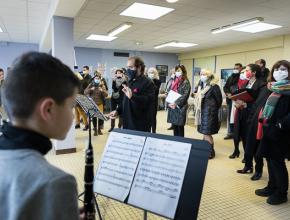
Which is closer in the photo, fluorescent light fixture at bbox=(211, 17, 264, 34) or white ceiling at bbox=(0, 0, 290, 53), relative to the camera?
white ceiling at bbox=(0, 0, 290, 53)

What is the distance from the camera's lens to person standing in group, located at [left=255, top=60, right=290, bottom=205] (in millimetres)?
2479

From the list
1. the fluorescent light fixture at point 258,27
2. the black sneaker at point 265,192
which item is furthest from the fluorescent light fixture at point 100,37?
the black sneaker at point 265,192

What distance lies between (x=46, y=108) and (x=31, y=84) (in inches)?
2.8

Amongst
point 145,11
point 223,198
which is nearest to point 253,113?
point 223,198

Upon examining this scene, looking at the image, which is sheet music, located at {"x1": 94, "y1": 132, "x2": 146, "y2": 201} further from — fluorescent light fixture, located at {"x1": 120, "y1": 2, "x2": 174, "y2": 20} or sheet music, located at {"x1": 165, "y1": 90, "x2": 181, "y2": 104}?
fluorescent light fixture, located at {"x1": 120, "y1": 2, "x2": 174, "y2": 20}

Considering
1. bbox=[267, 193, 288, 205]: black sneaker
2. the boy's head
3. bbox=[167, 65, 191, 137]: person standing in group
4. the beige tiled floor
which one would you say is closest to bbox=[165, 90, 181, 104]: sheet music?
bbox=[167, 65, 191, 137]: person standing in group

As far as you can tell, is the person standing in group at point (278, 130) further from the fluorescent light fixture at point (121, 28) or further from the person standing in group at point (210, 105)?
the fluorescent light fixture at point (121, 28)

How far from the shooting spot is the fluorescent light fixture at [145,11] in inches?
188

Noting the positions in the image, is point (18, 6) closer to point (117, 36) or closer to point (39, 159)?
point (117, 36)

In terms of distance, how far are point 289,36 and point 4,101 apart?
8148 mm

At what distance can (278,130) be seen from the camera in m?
2.47

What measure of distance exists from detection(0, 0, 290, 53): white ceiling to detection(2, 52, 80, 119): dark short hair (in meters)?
3.14

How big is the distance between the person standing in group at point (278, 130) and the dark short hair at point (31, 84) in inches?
88.0

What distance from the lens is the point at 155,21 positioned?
19.1 feet
